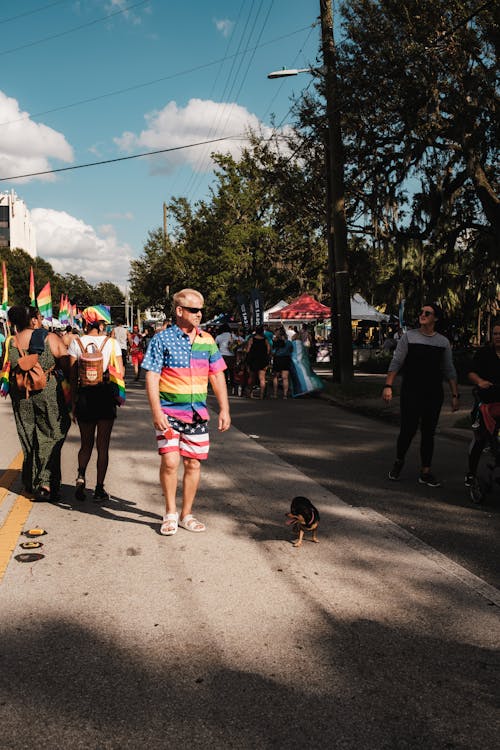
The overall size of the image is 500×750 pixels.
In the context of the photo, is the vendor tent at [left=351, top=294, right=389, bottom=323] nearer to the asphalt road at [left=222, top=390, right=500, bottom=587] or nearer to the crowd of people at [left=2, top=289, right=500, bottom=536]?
the asphalt road at [left=222, top=390, right=500, bottom=587]

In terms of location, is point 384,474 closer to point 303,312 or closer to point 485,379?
point 485,379

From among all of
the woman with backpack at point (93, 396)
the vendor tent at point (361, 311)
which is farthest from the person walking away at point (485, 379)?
the vendor tent at point (361, 311)

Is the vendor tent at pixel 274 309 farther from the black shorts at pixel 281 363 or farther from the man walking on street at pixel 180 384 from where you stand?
the man walking on street at pixel 180 384

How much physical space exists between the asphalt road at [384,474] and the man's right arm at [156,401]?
2056 millimetres

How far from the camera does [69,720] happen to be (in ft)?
8.96

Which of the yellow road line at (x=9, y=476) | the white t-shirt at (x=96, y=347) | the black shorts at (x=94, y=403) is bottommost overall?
the yellow road line at (x=9, y=476)

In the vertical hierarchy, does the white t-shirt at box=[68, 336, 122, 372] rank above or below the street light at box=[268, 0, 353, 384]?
below

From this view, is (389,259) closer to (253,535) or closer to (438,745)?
(253,535)

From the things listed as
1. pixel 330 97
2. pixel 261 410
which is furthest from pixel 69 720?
pixel 330 97

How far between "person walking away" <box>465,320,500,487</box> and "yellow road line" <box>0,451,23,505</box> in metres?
4.27

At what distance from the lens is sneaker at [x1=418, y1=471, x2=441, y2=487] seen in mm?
7078

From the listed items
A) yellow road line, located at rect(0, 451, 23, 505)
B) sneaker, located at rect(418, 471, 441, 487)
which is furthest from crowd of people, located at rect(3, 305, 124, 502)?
sneaker, located at rect(418, 471, 441, 487)

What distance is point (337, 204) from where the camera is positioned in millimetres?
17844

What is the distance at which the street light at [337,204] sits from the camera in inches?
696
